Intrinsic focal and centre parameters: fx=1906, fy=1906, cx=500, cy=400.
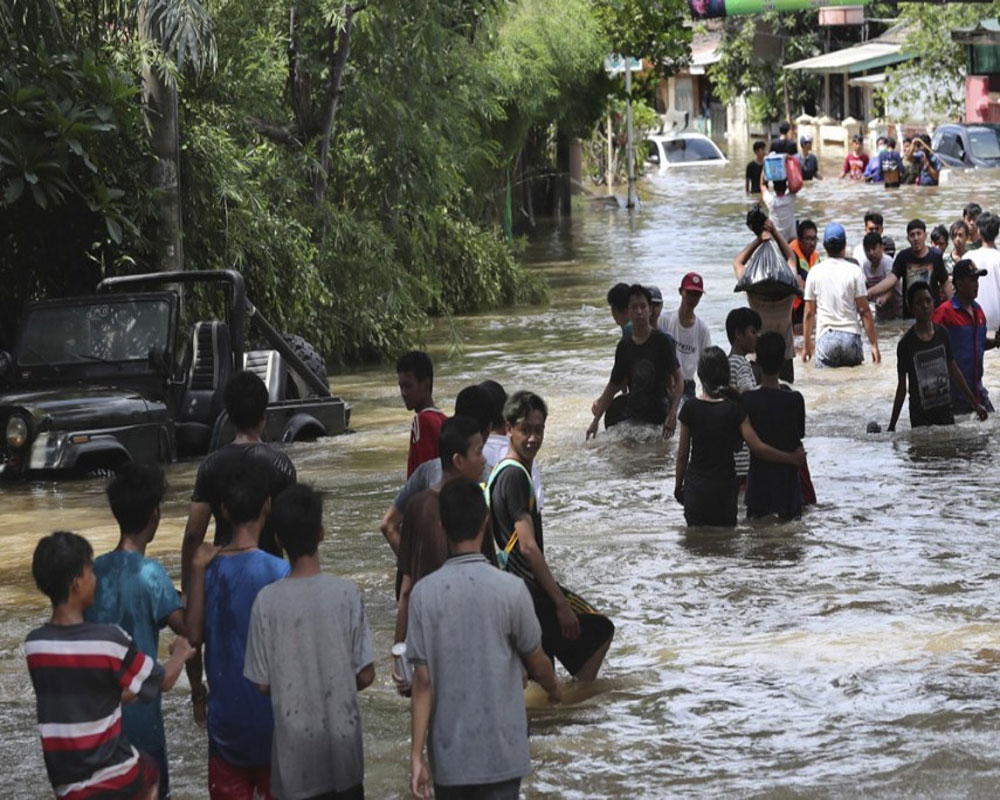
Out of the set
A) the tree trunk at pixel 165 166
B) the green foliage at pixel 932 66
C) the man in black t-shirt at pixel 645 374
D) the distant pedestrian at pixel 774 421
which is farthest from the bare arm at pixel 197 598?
the green foliage at pixel 932 66

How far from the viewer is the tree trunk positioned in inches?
678

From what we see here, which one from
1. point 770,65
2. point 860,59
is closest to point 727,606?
point 860,59

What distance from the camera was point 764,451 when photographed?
10.3 m

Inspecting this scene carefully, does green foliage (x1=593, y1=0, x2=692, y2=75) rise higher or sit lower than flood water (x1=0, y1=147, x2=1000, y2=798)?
higher

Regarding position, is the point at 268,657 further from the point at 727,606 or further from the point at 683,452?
the point at 683,452

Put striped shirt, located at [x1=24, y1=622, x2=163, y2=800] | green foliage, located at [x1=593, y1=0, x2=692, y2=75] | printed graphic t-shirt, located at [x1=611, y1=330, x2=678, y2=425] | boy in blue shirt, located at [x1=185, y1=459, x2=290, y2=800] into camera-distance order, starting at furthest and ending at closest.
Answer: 1. green foliage, located at [x1=593, y1=0, x2=692, y2=75]
2. printed graphic t-shirt, located at [x1=611, y1=330, x2=678, y2=425]
3. boy in blue shirt, located at [x1=185, y1=459, x2=290, y2=800]
4. striped shirt, located at [x1=24, y1=622, x2=163, y2=800]

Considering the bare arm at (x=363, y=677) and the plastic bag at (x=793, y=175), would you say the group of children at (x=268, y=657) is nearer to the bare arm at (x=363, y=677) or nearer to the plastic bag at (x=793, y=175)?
the bare arm at (x=363, y=677)

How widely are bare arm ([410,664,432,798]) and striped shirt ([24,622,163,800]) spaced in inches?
29.8

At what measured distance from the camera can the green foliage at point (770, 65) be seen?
71500mm

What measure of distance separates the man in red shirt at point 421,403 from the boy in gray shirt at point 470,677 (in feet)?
7.08

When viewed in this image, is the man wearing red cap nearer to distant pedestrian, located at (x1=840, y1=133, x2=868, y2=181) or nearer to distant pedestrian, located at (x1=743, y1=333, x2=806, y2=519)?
distant pedestrian, located at (x1=743, y1=333, x2=806, y2=519)

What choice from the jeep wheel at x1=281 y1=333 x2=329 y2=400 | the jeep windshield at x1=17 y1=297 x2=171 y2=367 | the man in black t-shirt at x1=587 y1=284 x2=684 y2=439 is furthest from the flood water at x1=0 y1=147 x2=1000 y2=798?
the jeep windshield at x1=17 y1=297 x2=171 y2=367

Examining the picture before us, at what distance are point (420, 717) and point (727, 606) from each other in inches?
178

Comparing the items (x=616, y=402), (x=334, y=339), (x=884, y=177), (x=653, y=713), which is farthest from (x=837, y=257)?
(x=884, y=177)
